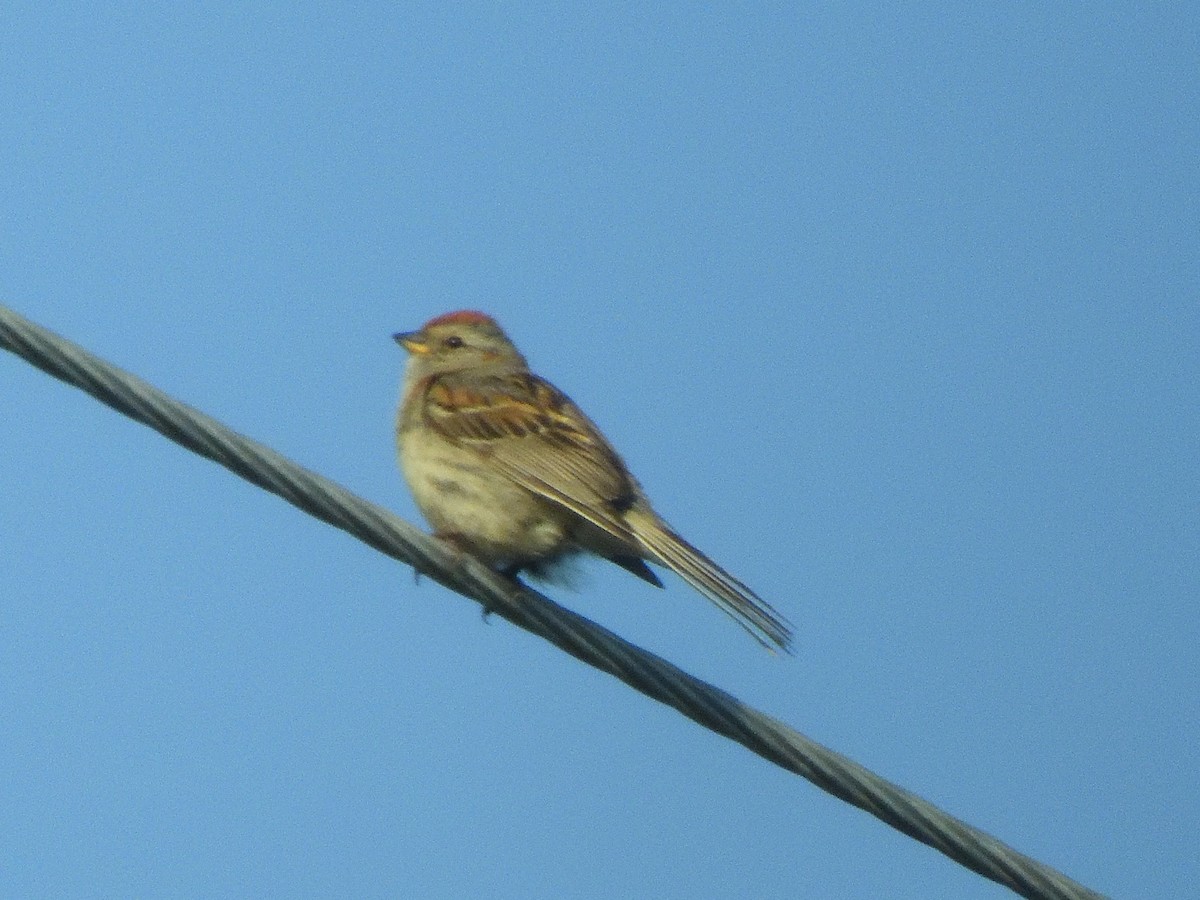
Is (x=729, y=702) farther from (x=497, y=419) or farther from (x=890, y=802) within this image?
(x=497, y=419)

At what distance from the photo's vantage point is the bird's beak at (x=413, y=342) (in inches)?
359

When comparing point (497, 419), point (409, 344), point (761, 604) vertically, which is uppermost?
point (409, 344)

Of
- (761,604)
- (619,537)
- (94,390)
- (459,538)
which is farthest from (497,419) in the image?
(94,390)

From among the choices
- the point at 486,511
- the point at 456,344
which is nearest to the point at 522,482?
the point at 486,511

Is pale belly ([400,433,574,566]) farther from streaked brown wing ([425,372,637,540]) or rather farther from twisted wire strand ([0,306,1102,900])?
twisted wire strand ([0,306,1102,900])

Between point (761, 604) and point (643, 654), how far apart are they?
103cm

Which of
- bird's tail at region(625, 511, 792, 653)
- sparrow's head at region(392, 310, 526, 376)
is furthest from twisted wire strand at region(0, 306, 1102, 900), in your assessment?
sparrow's head at region(392, 310, 526, 376)

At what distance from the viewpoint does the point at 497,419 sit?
304 inches

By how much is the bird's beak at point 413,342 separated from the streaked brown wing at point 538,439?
82 cm

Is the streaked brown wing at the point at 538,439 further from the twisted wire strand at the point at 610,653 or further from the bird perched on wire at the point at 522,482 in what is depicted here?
the twisted wire strand at the point at 610,653

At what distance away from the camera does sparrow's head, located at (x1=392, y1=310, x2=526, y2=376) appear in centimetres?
907

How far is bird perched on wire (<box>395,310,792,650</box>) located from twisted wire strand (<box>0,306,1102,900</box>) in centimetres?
143

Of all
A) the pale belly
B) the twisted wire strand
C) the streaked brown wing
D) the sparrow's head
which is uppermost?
the sparrow's head

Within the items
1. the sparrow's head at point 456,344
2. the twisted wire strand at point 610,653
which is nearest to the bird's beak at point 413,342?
the sparrow's head at point 456,344
